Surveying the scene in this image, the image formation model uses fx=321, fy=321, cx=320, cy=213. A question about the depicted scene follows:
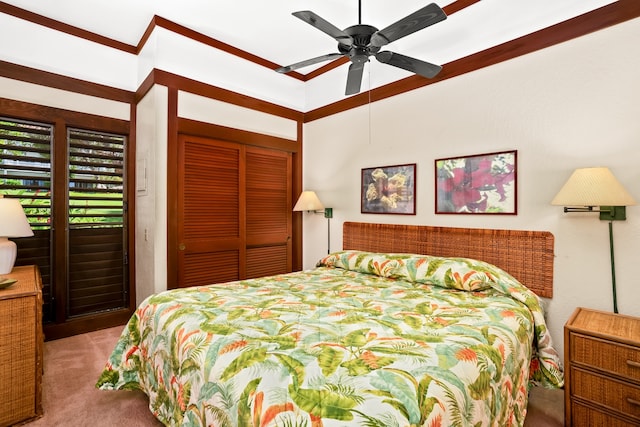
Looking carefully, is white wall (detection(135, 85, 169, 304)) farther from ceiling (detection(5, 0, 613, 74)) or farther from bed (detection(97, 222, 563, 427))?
bed (detection(97, 222, 563, 427))

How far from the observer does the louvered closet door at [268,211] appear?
3.86 m

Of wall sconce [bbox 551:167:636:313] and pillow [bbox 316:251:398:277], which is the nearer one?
wall sconce [bbox 551:167:636:313]

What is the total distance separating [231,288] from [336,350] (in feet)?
4.20

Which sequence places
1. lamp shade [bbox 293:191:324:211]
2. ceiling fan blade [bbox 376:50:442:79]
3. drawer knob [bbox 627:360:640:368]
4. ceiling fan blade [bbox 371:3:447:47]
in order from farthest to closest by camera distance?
lamp shade [bbox 293:191:324:211]
ceiling fan blade [bbox 376:50:442:79]
ceiling fan blade [bbox 371:3:447:47]
drawer knob [bbox 627:360:640:368]

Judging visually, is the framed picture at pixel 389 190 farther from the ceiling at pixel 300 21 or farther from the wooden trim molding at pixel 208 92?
the wooden trim molding at pixel 208 92

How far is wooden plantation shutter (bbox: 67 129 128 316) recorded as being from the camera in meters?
3.22

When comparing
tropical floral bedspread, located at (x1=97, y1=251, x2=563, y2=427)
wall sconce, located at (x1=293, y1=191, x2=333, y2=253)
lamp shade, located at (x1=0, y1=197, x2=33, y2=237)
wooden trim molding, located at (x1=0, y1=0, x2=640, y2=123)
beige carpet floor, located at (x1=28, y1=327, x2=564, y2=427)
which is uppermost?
wooden trim molding, located at (x1=0, y1=0, x2=640, y2=123)

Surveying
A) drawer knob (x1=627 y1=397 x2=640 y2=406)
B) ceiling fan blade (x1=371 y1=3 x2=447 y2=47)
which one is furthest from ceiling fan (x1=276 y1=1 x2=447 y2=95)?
drawer knob (x1=627 y1=397 x2=640 y2=406)

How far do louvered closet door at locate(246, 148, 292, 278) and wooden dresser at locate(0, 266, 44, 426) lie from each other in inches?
81.3

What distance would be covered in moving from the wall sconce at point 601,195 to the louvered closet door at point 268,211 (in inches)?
115

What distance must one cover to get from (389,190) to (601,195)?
171 centimetres

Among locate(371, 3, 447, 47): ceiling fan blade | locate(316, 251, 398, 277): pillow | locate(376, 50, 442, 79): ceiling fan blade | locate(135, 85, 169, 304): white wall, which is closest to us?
locate(371, 3, 447, 47): ceiling fan blade

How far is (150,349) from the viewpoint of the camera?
1.86 meters

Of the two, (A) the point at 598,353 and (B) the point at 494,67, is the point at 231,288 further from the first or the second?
(B) the point at 494,67
